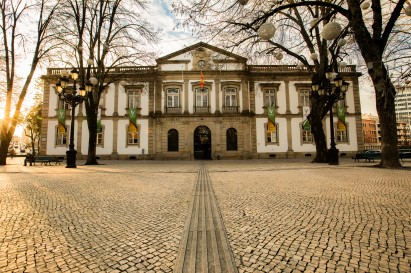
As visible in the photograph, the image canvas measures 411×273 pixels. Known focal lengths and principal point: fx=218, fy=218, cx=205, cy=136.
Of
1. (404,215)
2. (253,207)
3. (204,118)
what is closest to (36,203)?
(253,207)

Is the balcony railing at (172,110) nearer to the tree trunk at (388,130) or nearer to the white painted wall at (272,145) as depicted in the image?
the white painted wall at (272,145)

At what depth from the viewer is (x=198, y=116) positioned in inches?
924

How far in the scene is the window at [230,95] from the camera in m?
24.1

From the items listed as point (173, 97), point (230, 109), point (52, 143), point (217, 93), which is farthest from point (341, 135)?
point (52, 143)

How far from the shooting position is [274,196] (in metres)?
4.43

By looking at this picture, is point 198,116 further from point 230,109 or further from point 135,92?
point 135,92

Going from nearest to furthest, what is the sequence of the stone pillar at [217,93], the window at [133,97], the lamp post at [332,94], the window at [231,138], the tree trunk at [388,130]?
the tree trunk at [388,130] < the lamp post at [332,94] < the window at [231,138] < the stone pillar at [217,93] < the window at [133,97]

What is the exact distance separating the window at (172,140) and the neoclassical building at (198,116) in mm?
107

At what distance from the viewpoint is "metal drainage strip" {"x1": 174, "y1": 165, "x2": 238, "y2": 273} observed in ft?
5.68

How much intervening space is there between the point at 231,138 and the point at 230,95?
15.6 ft

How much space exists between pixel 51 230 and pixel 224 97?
73.7 feet

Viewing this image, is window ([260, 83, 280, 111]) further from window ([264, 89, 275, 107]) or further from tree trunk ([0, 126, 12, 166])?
tree trunk ([0, 126, 12, 166])

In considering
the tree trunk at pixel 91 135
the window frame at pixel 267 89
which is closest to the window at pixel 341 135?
the window frame at pixel 267 89

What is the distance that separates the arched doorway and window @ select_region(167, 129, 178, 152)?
2.07 metres
